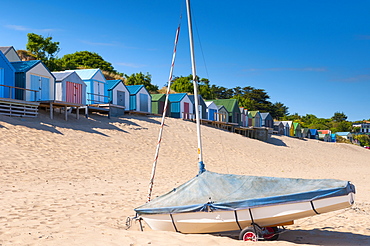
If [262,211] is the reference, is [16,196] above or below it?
below

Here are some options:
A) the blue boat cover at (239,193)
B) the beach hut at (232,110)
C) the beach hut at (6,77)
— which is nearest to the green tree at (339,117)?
the beach hut at (232,110)

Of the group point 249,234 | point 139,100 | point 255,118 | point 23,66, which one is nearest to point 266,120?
point 255,118

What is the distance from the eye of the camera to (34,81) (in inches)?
1001

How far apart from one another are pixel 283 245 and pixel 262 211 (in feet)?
2.40

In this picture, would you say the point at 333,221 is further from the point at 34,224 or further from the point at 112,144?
the point at 112,144

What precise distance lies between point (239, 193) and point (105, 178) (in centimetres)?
924

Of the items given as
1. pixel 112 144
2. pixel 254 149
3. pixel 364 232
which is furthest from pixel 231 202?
pixel 254 149

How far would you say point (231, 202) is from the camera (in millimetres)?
7711

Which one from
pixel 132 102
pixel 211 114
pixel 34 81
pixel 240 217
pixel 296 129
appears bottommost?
pixel 296 129

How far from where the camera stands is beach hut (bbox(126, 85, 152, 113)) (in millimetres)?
37094

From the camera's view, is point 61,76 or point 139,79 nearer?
point 61,76

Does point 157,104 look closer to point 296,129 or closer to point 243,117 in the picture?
point 243,117

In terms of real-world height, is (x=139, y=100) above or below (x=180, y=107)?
above

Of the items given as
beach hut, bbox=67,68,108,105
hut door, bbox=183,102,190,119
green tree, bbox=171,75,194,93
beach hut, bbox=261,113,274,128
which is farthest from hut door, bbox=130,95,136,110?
green tree, bbox=171,75,194,93
